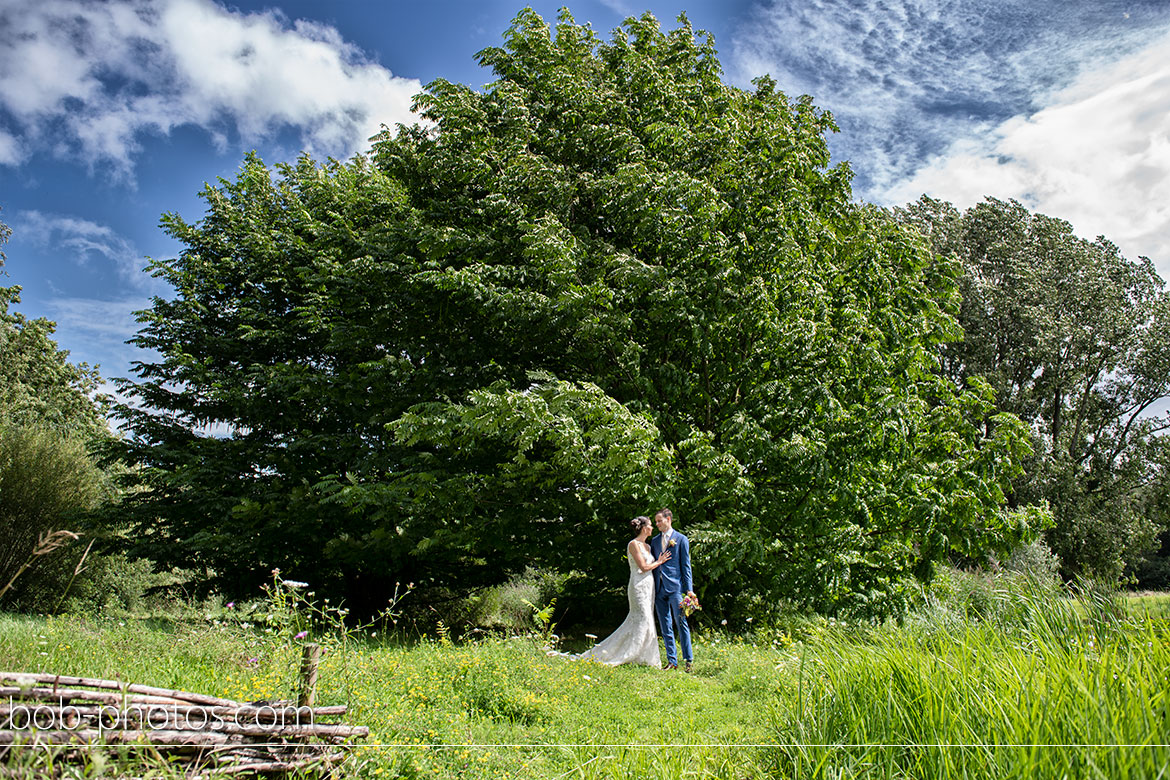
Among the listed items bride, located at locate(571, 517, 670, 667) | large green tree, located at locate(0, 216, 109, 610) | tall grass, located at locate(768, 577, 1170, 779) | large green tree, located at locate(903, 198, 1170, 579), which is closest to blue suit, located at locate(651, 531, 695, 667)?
bride, located at locate(571, 517, 670, 667)

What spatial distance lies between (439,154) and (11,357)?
26.3m

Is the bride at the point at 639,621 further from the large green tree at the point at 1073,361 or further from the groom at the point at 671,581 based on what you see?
the large green tree at the point at 1073,361

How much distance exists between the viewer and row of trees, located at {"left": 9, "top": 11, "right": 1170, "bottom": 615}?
9.32 m

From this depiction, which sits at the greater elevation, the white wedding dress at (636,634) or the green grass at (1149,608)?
the green grass at (1149,608)

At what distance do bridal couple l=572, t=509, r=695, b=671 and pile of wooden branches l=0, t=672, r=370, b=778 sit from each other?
4947 mm

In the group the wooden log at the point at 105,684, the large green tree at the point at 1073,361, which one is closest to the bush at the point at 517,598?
the wooden log at the point at 105,684

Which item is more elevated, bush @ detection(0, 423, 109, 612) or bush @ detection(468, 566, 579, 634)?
bush @ detection(0, 423, 109, 612)

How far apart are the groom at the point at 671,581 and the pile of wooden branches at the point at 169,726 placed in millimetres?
4992

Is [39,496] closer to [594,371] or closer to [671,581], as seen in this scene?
[594,371]

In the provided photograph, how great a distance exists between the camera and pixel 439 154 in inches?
479

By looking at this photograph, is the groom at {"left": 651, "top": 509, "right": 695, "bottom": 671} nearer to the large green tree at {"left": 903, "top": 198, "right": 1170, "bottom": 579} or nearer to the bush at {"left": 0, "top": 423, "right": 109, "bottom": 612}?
the bush at {"left": 0, "top": 423, "right": 109, "bottom": 612}

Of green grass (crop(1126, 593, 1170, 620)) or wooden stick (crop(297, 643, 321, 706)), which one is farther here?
green grass (crop(1126, 593, 1170, 620))

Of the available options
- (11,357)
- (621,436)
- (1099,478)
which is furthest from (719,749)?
(11,357)

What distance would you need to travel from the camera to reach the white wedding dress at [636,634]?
8.02 metres
